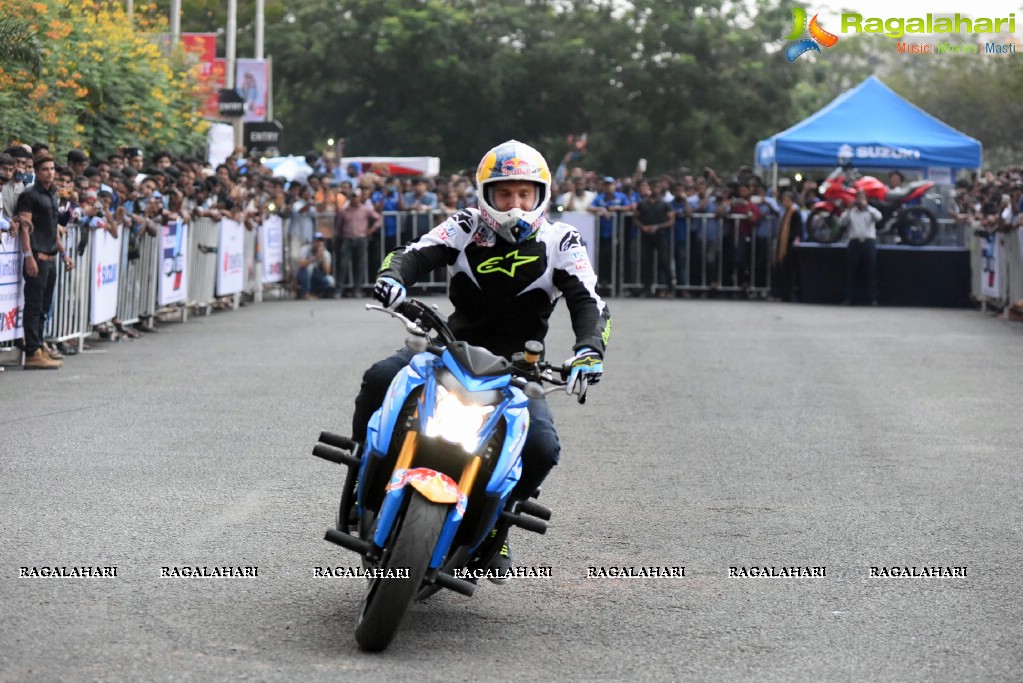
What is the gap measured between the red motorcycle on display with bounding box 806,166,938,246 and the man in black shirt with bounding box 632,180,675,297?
2231 millimetres

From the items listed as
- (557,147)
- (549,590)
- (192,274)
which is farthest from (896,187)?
(557,147)

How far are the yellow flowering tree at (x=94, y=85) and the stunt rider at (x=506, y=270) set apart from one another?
14.7m

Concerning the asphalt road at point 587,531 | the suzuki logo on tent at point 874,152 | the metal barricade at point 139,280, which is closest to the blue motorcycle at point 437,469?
the asphalt road at point 587,531

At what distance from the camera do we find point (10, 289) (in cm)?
1502

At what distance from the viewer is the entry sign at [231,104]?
1283 inches

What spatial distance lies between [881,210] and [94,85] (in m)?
Result: 12.6

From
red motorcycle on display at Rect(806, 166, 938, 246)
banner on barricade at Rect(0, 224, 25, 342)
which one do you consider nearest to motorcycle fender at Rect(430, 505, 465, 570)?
banner on barricade at Rect(0, 224, 25, 342)

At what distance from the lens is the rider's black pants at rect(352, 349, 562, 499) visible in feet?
20.7

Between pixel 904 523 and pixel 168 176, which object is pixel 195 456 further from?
pixel 168 176

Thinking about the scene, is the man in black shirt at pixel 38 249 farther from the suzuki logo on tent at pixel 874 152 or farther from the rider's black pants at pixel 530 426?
the suzuki logo on tent at pixel 874 152

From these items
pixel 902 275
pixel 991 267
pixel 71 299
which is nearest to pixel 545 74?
pixel 902 275

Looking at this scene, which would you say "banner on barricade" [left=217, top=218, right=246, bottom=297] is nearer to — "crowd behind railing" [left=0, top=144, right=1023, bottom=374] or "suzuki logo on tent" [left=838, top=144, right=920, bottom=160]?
"crowd behind railing" [left=0, top=144, right=1023, bottom=374]

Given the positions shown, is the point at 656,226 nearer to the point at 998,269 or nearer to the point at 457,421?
the point at 998,269

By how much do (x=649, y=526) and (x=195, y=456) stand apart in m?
3.11
